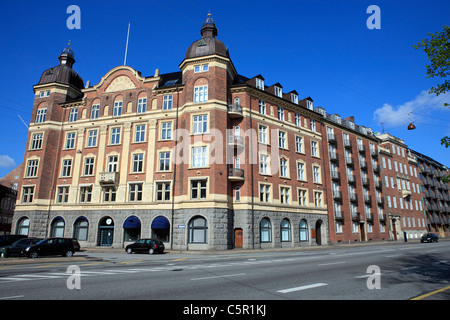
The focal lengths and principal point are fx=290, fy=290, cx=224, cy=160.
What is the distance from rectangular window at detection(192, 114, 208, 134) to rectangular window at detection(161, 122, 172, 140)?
3473 mm

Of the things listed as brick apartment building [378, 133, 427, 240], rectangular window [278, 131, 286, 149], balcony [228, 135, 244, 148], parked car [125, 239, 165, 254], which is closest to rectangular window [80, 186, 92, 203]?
parked car [125, 239, 165, 254]

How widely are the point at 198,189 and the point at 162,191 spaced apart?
4.77m

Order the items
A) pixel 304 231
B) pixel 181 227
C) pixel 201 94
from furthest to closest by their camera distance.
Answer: pixel 304 231, pixel 201 94, pixel 181 227

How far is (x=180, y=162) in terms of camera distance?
32.9 meters

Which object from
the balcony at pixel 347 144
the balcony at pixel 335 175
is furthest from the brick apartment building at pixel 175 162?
the balcony at pixel 347 144

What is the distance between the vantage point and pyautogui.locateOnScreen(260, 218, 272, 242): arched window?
33281 mm

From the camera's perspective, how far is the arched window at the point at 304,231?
124 ft

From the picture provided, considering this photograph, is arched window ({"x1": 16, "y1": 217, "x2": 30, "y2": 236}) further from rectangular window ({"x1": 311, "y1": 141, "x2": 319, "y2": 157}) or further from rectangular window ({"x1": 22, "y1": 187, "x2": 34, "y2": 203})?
rectangular window ({"x1": 311, "y1": 141, "x2": 319, "y2": 157})

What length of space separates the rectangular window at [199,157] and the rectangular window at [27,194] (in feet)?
72.7

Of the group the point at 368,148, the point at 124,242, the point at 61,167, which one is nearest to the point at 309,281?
the point at 124,242

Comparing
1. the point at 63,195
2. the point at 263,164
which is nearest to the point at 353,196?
the point at 263,164

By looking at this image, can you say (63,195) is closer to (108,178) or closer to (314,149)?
(108,178)
